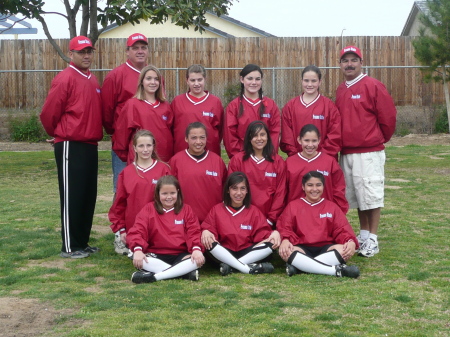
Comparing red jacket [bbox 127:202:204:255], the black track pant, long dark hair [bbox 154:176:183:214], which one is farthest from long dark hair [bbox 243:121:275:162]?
the black track pant

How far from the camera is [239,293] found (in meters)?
5.36

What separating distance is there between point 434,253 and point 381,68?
1363 centimetres

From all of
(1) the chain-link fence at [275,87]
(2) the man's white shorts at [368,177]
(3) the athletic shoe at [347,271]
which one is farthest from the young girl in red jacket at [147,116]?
(1) the chain-link fence at [275,87]

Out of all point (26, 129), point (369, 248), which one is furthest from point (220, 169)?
point (26, 129)

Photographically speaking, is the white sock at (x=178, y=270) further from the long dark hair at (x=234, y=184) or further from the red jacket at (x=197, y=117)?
the red jacket at (x=197, y=117)

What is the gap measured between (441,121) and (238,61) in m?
6.11

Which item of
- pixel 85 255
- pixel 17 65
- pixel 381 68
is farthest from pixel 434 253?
pixel 17 65

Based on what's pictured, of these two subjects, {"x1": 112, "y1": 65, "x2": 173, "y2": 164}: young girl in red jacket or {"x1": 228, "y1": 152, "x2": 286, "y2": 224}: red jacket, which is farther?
{"x1": 112, "y1": 65, "x2": 173, "y2": 164}: young girl in red jacket

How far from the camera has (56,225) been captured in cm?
845

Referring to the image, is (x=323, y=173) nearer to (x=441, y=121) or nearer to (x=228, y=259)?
(x=228, y=259)

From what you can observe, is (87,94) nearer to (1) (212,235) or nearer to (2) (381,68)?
(1) (212,235)

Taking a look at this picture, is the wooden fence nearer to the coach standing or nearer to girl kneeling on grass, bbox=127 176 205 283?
Answer: the coach standing

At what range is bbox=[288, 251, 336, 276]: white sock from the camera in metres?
5.89

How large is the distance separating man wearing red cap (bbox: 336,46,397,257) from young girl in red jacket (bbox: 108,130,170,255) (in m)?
1.83
